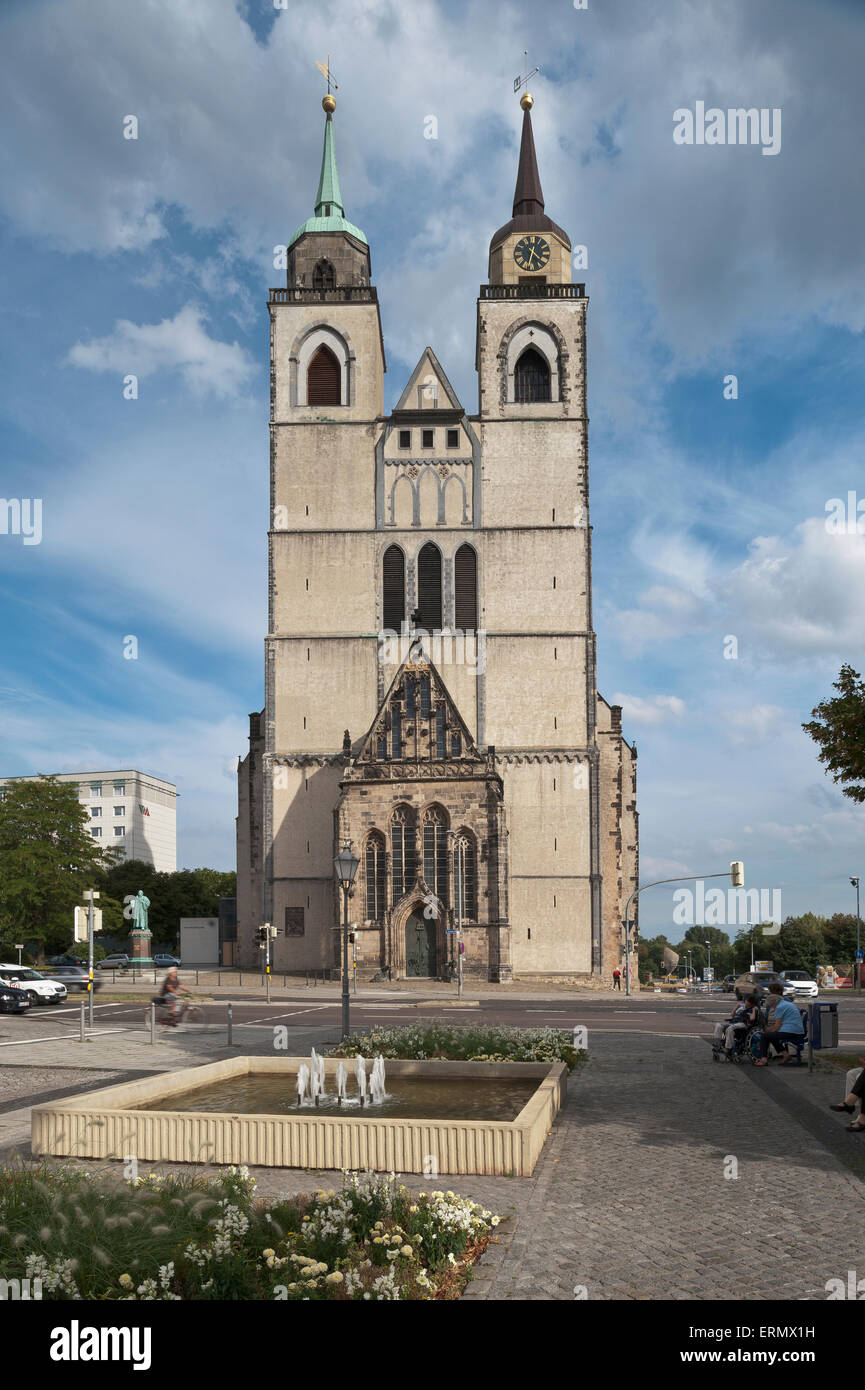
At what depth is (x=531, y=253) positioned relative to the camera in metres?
60.5

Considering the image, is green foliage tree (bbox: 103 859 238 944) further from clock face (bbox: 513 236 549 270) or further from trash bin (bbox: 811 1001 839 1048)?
trash bin (bbox: 811 1001 839 1048)

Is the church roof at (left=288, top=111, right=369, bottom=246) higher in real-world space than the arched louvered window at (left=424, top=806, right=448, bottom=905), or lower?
higher

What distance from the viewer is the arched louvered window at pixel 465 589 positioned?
5538 cm

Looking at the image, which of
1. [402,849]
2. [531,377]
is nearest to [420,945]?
[402,849]

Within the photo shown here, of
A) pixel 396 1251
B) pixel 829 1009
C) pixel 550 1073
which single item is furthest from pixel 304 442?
pixel 396 1251

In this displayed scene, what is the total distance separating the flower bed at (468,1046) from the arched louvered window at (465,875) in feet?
106

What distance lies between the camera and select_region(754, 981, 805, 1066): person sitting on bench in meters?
18.4

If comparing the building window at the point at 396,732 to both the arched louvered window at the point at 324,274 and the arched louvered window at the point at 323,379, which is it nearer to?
the arched louvered window at the point at 323,379

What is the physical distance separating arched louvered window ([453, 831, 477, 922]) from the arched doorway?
5.47 feet

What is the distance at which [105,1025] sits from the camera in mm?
27453

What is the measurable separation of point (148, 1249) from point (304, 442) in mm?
53072

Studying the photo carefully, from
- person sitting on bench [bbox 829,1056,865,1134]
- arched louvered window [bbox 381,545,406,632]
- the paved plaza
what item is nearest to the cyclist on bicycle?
the paved plaza
